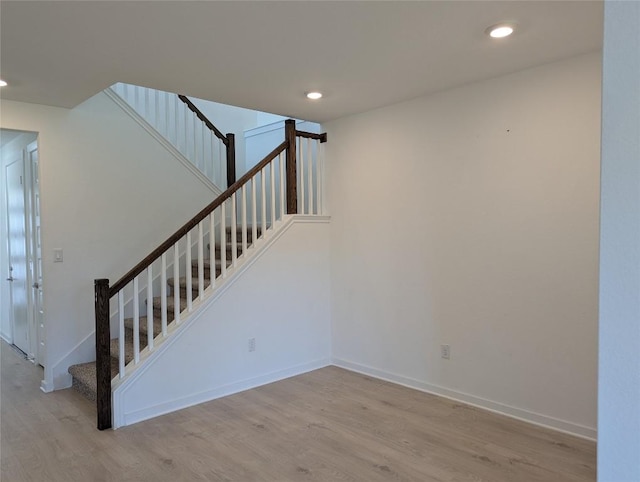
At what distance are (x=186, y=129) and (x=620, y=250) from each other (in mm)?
4804

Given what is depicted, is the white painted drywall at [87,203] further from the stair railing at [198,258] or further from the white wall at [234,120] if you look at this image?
the white wall at [234,120]

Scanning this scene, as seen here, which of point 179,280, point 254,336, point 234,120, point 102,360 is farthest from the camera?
point 234,120

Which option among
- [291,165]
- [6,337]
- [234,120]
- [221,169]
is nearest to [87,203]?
→ [221,169]

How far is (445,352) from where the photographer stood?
3707mm

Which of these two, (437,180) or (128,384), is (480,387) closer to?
(437,180)

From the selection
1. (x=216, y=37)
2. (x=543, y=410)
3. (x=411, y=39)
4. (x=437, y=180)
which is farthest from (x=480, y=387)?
(x=216, y=37)

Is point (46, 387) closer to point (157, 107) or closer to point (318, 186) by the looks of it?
point (157, 107)

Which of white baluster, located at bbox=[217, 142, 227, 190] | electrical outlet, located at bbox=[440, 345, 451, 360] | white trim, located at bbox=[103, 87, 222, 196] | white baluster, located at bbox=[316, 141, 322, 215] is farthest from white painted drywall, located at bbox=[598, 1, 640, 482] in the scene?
white baluster, located at bbox=[217, 142, 227, 190]

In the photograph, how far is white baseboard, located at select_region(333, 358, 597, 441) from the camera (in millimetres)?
2979

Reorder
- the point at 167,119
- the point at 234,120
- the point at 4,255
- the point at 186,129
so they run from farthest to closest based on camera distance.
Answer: the point at 234,120, the point at 4,255, the point at 186,129, the point at 167,119

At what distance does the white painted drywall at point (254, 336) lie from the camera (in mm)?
3443

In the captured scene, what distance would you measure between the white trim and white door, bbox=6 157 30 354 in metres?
1.38

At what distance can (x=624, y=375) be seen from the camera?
92cm

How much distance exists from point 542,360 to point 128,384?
2.99 metres
